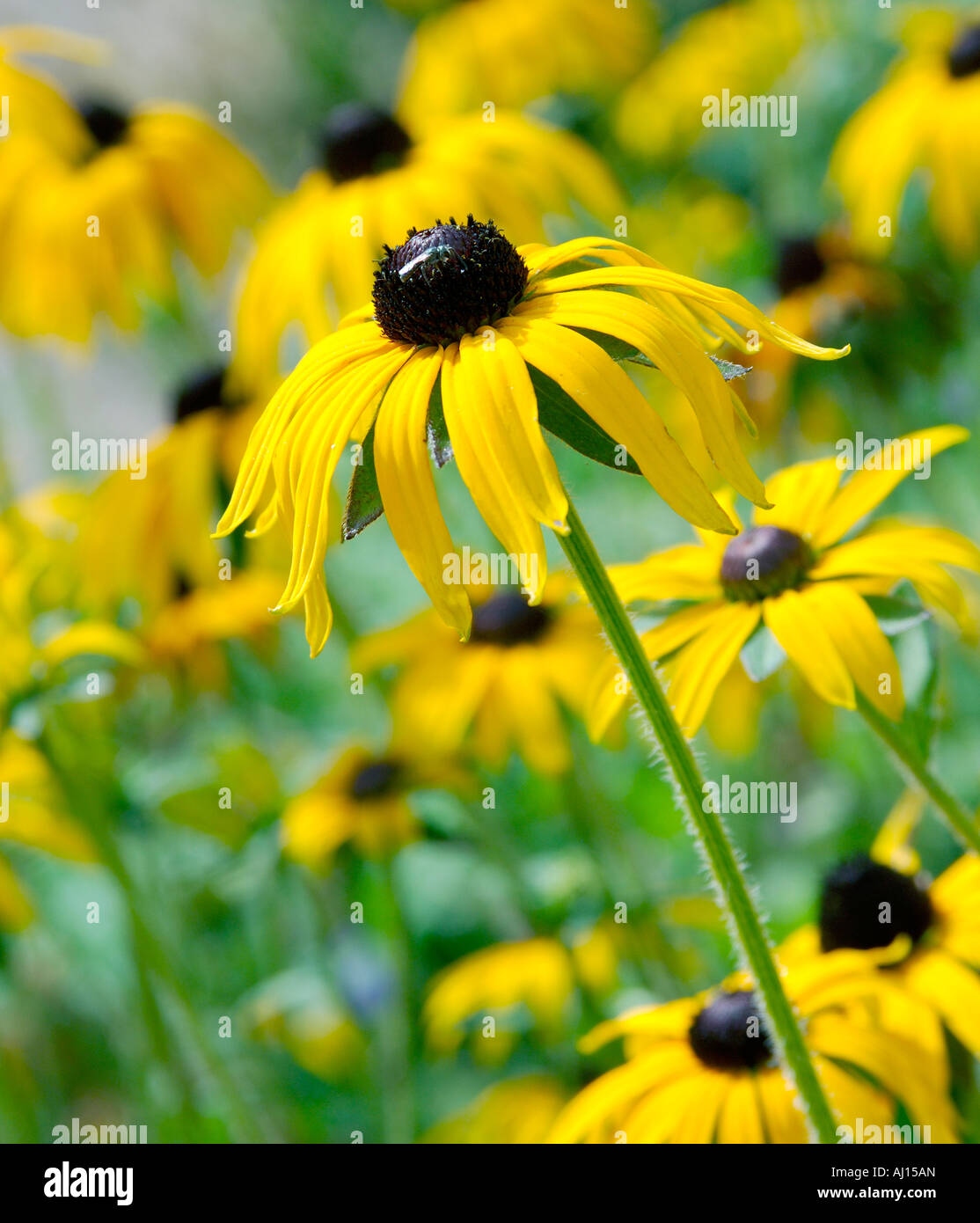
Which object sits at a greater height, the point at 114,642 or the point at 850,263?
the point at 850,263

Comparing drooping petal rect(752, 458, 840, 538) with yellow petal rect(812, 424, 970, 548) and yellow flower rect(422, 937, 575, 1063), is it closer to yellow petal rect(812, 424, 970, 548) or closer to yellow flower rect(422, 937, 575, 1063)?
yellow petal rect(812, 424, 970, 548)

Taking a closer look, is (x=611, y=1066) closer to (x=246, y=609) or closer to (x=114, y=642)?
(x=114, y=642)

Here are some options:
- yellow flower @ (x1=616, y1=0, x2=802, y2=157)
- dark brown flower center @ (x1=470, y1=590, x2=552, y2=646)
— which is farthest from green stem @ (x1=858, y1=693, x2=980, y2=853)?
yellow flower @ (x1=616, y1=0, x2=802, y2=157)

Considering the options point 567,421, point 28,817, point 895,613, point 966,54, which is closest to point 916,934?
point 895,613

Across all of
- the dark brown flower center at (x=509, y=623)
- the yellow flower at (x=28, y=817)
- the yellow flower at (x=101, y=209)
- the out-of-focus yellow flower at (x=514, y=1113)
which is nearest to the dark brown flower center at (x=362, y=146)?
the yellow flower at (x=101, y=209)

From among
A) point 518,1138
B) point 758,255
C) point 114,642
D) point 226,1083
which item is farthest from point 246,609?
point 758,255

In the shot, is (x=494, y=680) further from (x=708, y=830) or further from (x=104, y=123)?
(x=104, y=123)
